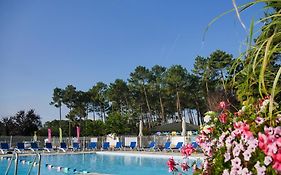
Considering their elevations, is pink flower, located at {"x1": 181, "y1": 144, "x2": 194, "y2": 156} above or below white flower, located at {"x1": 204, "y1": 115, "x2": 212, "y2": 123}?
below

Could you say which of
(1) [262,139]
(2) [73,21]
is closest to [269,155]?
(1) [262,139]

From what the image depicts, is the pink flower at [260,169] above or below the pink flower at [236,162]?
below

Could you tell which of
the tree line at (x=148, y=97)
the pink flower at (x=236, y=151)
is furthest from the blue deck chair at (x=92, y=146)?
the pink flower at (x=236, y=151)

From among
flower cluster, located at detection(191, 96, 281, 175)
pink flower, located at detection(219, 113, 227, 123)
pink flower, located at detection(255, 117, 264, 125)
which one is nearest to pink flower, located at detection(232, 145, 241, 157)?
flower cluster, located at detection(191, 96, 281, 175)

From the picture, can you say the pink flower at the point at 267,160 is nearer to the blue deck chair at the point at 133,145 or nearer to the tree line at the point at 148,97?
the blue deck chair at the point at 133,145

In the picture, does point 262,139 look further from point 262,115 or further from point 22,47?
point 22,47

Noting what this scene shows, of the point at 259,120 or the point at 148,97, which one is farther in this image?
the point at 148,97

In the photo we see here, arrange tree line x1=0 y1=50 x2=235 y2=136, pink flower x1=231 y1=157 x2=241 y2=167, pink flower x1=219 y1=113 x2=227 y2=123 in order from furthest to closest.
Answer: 1. tree line x1=0 y1=50 x2=235 y2=136
2. pink flower x1=219 y1=113 x2=227 y2=123
3. pink flower x1=231 y1=157 x2=241 y2=167

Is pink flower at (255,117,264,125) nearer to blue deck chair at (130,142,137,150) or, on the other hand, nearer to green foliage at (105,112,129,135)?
blue deck chair at (130,142,137,150)

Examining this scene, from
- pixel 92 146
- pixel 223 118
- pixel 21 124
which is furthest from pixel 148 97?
pixel 223 118

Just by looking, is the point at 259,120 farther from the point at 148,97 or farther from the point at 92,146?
the point at 148,97

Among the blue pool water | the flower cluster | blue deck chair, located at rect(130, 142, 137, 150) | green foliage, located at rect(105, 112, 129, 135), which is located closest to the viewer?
the flower cluster

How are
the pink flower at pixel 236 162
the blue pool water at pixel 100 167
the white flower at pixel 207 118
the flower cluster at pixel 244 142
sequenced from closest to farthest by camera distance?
1. the flower cluster at pixel 244 142
2. the pink flower at pixel 236 162
3. the white flower at pixel 207 118
4. the blue pool water at pixel 100 167

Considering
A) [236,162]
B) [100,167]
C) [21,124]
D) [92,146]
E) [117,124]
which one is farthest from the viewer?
[21,124]
